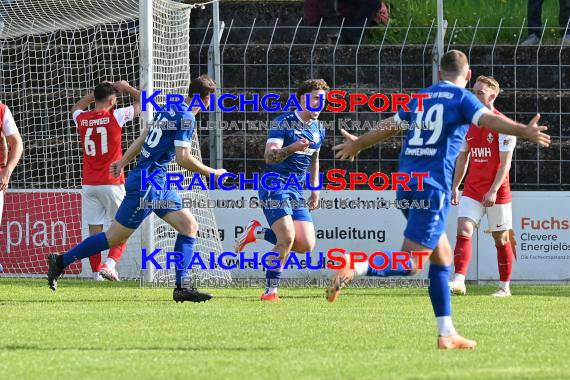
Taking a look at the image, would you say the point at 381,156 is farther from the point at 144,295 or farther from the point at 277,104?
the point at 144,295

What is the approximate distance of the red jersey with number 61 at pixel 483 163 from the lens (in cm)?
1291

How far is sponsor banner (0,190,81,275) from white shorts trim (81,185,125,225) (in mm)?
598

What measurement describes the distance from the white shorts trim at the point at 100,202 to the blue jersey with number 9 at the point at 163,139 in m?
3.43

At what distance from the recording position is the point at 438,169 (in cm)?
832

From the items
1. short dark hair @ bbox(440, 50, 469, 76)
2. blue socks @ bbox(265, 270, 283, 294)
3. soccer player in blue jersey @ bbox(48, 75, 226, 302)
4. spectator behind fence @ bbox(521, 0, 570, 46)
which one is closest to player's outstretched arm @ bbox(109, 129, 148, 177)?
soccer player in blue jersey @ bbox(48, 75, 226, 302)

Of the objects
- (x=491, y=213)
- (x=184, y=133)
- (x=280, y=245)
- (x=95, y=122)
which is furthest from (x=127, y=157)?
(x=491, y=213)

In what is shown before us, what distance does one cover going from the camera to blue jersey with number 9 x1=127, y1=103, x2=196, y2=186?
36.6 feet

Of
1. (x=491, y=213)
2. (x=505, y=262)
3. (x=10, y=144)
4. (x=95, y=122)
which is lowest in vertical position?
(x=505, y=262)

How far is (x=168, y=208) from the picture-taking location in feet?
37.2

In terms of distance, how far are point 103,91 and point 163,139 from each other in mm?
3178

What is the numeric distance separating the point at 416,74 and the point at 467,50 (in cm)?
95

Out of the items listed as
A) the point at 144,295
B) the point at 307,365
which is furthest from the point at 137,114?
the point at 307,365

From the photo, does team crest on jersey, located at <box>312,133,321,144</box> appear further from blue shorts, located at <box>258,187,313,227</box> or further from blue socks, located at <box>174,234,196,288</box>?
blue socks, located at <box>174,234,196,288</box>

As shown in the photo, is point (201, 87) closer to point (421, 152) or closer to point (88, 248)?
point (88, 248)
